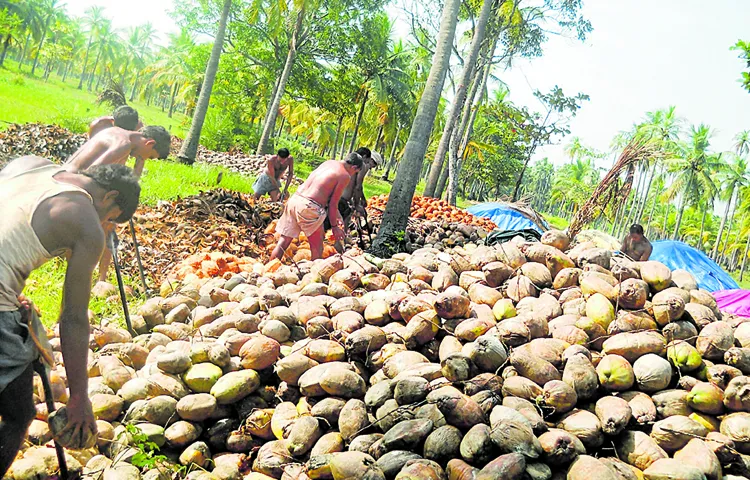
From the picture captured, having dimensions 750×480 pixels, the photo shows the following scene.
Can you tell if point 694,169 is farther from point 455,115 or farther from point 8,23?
point 8,23

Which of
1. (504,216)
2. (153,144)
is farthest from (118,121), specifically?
(504,216)

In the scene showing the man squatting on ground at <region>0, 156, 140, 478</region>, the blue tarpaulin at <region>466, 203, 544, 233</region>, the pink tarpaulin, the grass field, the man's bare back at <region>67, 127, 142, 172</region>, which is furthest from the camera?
the blue tarpaulin at <region>466, 203, 544, 233</region>

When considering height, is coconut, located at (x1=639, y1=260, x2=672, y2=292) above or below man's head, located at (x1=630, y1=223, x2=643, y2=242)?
below

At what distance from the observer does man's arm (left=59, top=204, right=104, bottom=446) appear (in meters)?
2.00

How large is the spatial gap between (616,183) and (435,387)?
5.02 metres

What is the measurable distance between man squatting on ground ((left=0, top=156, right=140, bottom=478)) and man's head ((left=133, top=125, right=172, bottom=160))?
258 centimetres

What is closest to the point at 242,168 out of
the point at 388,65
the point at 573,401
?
the point at 388,65

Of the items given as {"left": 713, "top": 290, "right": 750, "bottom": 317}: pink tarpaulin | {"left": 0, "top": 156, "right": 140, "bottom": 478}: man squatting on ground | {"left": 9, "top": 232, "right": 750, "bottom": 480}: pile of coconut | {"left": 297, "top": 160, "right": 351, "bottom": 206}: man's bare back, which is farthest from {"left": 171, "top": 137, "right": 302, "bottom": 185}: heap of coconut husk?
{"left": 0, "top": 156, "right": 140, "bottom": 478}: man squatting on ground

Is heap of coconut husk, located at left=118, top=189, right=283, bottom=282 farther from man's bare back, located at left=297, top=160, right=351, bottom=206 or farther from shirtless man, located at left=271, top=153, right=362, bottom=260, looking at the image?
man's bare back, located at left=297, top=160, right=351, bottom=206

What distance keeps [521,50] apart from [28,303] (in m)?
17.8

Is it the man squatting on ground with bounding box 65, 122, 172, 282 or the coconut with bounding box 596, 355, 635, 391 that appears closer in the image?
the coconut with bounding box 596, 355, 635, 391

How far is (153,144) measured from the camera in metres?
4.80

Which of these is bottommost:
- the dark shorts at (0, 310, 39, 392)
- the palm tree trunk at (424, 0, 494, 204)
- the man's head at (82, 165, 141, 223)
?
the dark shorts at (0, 310, 39, 392)

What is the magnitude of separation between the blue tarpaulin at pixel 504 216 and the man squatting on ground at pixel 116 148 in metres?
8.86
